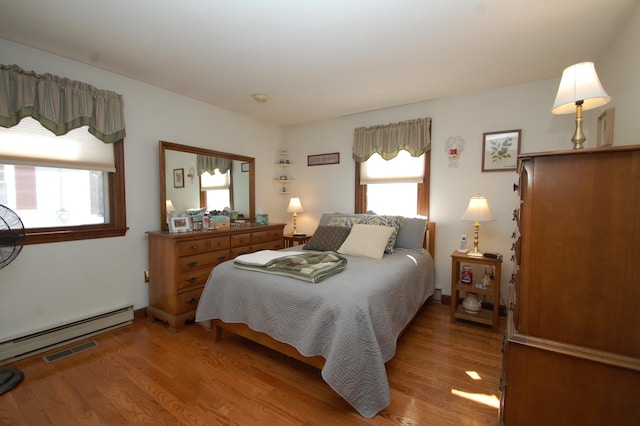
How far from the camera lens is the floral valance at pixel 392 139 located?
327 cm

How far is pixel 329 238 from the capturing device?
2984mm

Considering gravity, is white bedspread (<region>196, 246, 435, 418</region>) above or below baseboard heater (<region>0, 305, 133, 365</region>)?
above

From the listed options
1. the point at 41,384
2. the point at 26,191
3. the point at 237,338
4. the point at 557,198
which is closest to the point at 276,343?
the point at 237,338

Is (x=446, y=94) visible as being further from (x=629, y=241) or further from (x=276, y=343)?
(x=276, y=343)

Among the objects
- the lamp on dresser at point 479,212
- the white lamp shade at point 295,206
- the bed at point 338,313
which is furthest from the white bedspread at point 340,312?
the white lamp shade at point 295,206

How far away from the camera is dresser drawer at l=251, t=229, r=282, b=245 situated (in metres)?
3.34

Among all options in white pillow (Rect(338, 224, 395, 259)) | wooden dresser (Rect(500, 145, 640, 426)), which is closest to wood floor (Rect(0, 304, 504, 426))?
wooden dresser (Rect(500, 145, 640, 426))

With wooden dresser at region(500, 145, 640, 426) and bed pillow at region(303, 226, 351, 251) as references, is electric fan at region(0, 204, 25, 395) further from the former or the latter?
wooden dresser at region(500, 145, 640, 426)

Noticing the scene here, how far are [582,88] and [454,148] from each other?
1906 millimetres

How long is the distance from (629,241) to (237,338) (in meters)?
2.54

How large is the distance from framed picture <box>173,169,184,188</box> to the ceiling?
865 mm

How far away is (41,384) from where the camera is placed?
1830 millimetres

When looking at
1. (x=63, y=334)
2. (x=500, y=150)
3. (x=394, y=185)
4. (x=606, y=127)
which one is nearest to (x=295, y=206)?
(x=394, y=185)

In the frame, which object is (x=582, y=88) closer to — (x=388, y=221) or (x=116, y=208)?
(x=388, y=221)
